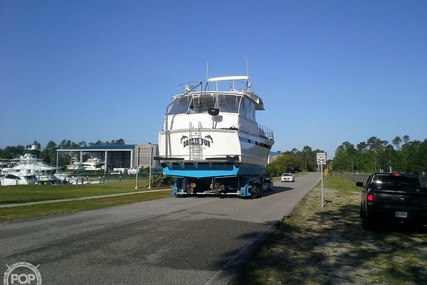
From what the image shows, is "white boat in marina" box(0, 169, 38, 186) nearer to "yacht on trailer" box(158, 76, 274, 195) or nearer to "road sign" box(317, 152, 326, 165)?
"yacht on trailer" box(158, 76, 274, 195)

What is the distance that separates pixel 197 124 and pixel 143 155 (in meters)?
11.8

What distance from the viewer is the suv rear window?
38.9 ft

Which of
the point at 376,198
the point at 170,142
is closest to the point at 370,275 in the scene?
the point at 376,198

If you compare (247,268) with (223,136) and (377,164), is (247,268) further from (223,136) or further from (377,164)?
(377,164)

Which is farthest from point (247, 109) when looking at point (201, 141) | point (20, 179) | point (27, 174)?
point (27, 174)

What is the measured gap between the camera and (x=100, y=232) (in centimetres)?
1017

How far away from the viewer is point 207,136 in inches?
799

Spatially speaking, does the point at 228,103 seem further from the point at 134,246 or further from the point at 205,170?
the point at 134,246

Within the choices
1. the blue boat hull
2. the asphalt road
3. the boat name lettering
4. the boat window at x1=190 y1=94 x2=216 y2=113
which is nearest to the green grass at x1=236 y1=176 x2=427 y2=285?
the asphalt road

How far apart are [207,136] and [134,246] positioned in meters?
12.2

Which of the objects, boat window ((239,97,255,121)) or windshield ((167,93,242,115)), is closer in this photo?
windshield ((167,93,242,115))

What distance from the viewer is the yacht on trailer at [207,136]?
793 inches

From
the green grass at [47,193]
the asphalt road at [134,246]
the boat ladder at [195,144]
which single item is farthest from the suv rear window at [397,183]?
the green grass at [47,193]

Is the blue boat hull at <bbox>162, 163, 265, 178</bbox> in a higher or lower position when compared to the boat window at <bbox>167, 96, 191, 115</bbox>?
lower
